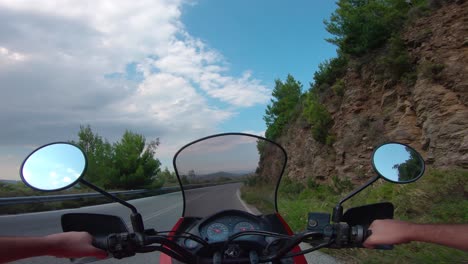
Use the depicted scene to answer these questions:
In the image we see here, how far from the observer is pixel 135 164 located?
3944 cm

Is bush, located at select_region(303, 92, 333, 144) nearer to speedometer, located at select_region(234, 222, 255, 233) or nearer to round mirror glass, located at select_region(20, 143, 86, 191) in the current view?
speedometer, located at select_region(234, 222, 255, 233)

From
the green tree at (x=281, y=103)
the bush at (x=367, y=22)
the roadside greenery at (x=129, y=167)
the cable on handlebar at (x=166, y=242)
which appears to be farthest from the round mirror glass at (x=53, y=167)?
the green tree at (x=281, y=103)

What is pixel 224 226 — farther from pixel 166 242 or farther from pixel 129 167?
pixel 129 167

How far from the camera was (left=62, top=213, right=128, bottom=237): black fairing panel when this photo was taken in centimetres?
219

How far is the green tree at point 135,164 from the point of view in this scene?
38625mm

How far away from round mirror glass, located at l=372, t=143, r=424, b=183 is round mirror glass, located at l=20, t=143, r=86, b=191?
183 centimetres

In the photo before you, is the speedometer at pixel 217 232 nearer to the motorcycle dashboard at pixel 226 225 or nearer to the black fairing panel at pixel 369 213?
the motorcycle dashboard at pixel 226 225

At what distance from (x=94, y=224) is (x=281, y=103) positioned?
52162 mm

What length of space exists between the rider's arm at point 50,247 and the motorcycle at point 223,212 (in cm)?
6

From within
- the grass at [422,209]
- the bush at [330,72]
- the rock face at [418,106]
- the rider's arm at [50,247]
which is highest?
the bush at [330,72]

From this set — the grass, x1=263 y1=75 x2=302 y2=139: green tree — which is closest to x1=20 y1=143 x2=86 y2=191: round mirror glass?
the grass

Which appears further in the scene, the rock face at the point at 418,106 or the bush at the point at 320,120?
the bush at the point at 320,120

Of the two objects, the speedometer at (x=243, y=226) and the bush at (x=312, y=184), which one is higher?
the bush at (x=312, y=184)

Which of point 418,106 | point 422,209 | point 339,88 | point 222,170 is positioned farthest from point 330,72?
point 222,170
